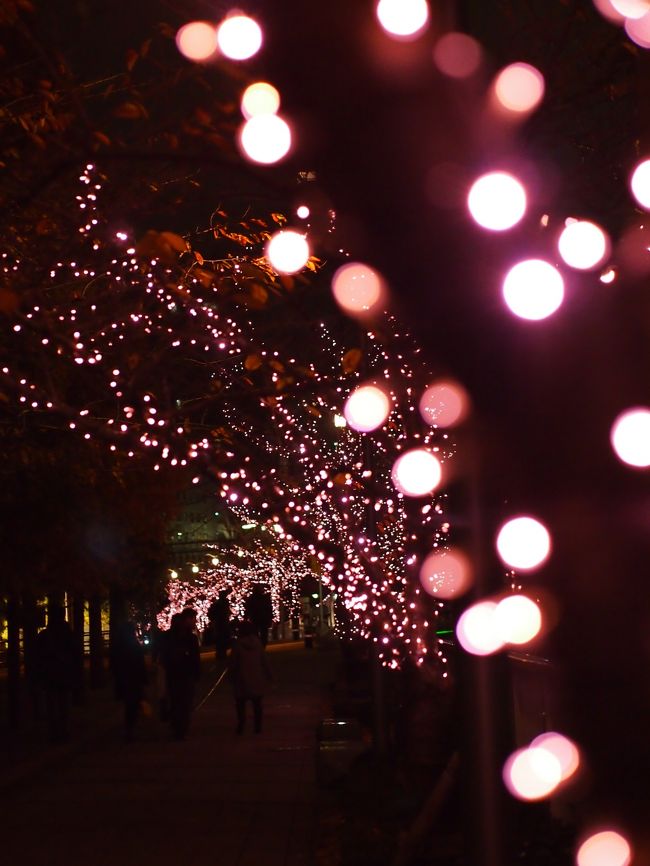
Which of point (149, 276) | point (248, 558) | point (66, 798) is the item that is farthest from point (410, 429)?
point (248, 558)

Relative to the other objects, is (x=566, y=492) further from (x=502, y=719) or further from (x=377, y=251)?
(x=502, y=719)

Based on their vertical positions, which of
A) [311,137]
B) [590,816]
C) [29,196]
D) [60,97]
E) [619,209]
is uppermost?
[60,97]

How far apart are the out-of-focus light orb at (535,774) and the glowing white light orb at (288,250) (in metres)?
2.53

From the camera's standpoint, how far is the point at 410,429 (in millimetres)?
12195

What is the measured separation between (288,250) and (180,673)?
1543cm

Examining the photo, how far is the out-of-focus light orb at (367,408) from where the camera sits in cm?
1022

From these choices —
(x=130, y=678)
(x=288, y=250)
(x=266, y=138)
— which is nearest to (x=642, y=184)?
(x=266, y=138)

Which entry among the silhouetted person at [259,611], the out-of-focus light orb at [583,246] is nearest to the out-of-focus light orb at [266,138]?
the out-of-focus light orb at [583,246]

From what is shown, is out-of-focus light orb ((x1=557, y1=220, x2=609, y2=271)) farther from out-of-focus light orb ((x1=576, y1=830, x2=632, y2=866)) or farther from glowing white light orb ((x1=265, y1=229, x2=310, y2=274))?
glowing white light orb ((x1=265, y1=229, x2=310, y2=274))

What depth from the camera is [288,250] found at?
5375 mm

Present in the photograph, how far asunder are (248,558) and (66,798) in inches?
1896

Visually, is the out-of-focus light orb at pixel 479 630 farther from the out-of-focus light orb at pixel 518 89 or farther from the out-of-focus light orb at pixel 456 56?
the out-of-focus light orb at pixel 456 56

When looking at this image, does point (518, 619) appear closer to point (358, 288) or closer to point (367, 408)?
point (358, 288)

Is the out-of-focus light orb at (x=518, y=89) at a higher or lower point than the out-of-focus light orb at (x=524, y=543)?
higher
